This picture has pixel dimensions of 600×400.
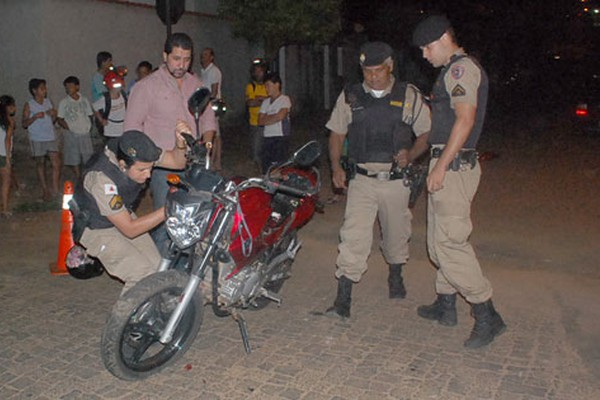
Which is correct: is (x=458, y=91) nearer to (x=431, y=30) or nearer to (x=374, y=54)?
(x=431, y=30)

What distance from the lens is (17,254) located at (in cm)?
682

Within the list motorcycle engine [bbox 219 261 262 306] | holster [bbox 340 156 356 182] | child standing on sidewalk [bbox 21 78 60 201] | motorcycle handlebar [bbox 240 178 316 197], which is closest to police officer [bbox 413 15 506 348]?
holster [bbox 340 156 356 182]

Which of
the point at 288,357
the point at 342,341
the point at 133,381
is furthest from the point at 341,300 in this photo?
the point at 133,381

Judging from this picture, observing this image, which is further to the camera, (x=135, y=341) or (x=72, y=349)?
(x=72, y=349)

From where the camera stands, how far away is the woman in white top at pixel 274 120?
345 inches

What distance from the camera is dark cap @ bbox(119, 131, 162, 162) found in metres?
4.01

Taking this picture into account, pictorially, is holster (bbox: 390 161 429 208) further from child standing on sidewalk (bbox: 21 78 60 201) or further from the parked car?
the parked car

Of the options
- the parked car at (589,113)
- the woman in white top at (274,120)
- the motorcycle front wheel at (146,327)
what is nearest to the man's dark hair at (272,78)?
the woman in white top at (274,120)

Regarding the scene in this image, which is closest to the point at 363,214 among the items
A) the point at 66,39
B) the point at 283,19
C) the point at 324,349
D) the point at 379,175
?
the point at 379,175

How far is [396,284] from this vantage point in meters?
5.51

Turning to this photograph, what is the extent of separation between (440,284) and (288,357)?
1281 mm

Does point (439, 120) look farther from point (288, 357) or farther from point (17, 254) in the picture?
point (17, 254)

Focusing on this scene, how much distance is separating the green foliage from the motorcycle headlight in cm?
1317

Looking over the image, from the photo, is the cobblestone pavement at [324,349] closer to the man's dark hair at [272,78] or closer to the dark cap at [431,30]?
the dark cap at [431,30]
